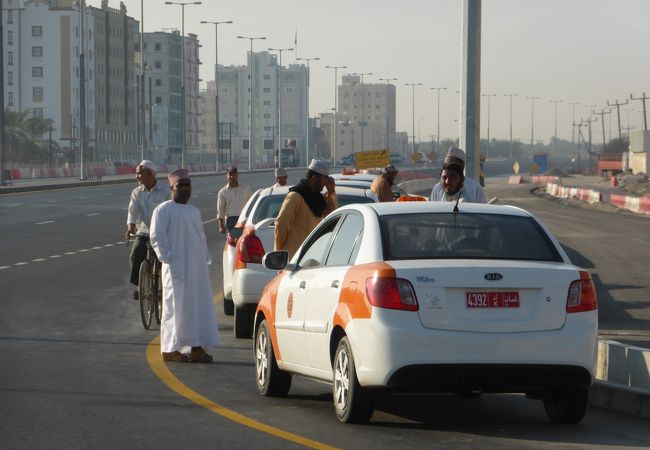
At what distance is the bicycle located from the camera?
15.3m

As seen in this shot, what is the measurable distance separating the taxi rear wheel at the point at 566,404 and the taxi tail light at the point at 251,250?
5753 millimetres

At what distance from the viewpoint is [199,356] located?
40.9 ft

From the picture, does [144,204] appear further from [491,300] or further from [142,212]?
[491,300]

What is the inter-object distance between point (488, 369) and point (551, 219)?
39.7m

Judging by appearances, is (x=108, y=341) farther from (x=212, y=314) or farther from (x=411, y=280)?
(x=411, y=280)

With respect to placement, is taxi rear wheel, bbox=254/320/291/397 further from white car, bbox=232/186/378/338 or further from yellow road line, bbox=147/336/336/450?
white car, bbox=232/186/378/338

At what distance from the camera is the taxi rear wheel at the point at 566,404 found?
357 inches

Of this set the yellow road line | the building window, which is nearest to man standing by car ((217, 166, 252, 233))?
the yellow road line

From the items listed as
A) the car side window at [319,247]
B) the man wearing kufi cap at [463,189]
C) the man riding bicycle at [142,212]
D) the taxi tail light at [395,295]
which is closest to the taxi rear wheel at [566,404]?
Result: the taxi tail light at [395,295]

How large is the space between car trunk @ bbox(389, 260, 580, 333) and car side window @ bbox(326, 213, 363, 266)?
86 cm

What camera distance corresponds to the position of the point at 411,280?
8.53 metres

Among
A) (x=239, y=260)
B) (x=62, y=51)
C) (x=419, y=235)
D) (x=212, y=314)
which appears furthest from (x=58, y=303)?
(x=62, y=51)

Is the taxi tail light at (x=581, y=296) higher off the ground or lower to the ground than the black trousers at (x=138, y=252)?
higher

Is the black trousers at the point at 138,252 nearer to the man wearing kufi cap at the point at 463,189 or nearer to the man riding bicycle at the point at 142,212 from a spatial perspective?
the man riding bicycle at the point at 142,212
